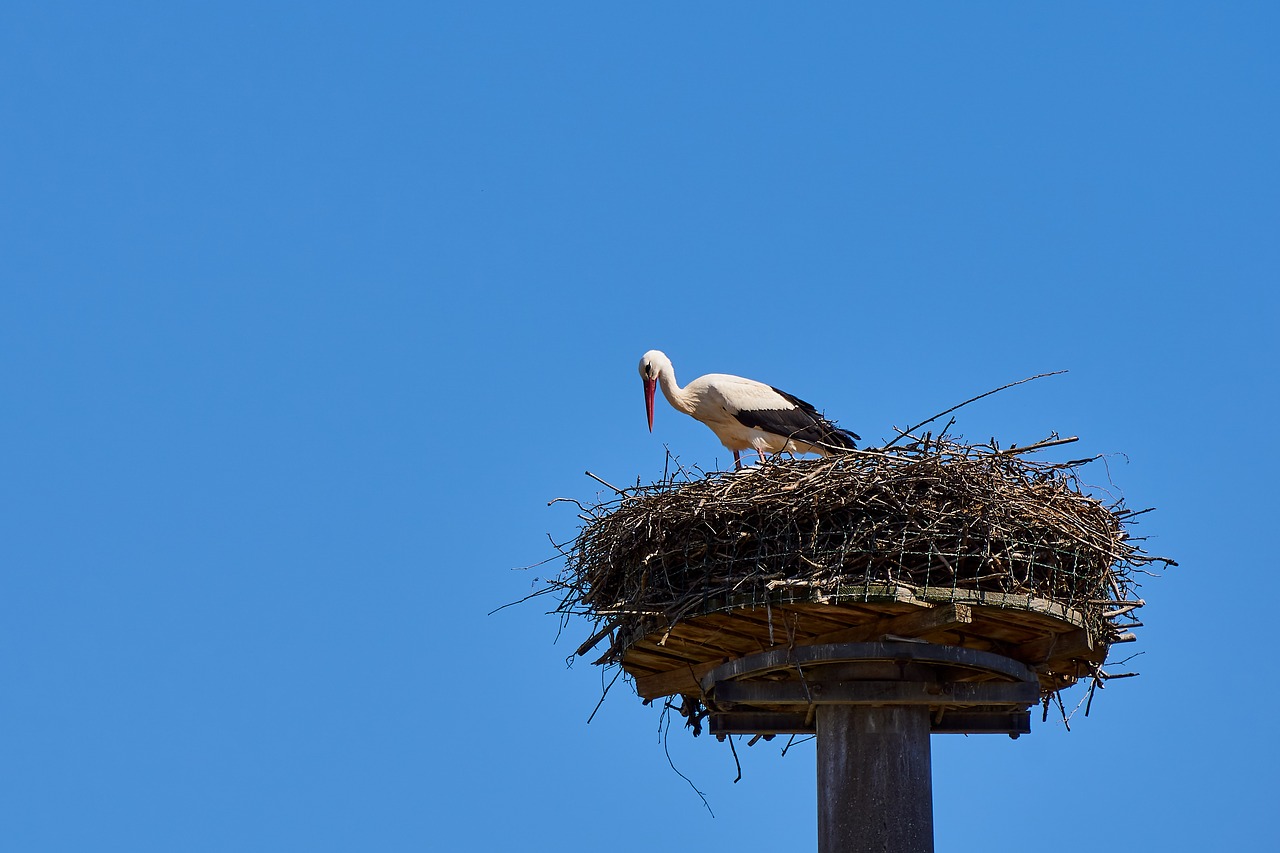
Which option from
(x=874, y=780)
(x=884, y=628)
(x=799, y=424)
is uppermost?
(x=799, y=424)

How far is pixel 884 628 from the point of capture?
855 cm

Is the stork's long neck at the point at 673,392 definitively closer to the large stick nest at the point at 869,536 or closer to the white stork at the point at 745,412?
the white stork at the point at 745,412

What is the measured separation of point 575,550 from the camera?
9.56 m

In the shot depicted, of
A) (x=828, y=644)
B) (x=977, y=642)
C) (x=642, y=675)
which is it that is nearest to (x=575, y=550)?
(x=642, y=675)

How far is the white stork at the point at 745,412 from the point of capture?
39.8 ft

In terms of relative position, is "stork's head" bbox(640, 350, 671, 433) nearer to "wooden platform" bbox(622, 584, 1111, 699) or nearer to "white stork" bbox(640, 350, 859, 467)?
"white stork" bbox(640, 350, 859, 467)

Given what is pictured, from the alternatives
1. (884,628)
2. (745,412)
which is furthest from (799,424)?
(884,628)

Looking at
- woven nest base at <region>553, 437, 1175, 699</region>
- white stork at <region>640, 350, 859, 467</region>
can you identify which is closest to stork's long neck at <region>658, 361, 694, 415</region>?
white stork at <region>640, 350, 859, 467</region>

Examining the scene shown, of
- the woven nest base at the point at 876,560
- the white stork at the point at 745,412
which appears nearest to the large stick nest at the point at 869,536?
the woven nest base at the point at 876,560

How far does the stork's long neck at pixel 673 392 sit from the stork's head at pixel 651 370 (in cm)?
2

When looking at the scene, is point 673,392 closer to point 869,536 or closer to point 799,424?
point 799,424

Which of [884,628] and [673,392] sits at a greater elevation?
[673,392]

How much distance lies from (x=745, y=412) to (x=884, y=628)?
4.00 metres

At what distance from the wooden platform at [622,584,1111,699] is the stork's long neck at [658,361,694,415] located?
364 cm
